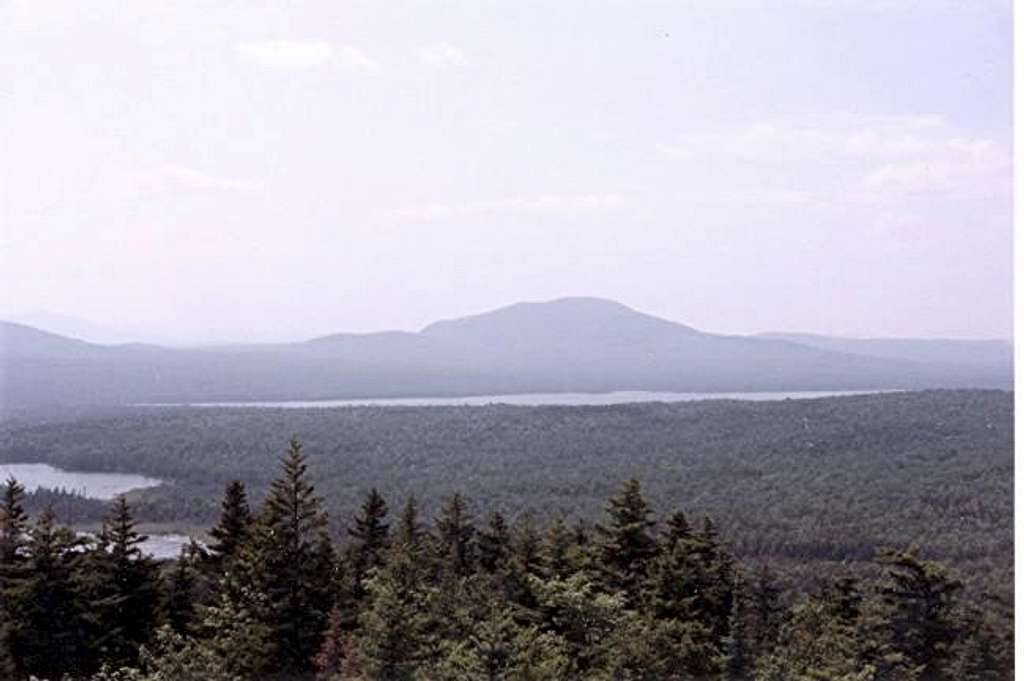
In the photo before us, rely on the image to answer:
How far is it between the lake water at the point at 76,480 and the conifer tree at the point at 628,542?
10849 millimetres

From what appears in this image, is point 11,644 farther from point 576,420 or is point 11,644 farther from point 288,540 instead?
point 576,420

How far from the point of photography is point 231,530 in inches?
380

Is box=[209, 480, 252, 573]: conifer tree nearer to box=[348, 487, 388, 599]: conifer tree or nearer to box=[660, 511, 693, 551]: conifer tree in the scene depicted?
box=[348, 487, 388, 599]: conifer tree

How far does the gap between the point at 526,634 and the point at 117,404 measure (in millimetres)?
19272

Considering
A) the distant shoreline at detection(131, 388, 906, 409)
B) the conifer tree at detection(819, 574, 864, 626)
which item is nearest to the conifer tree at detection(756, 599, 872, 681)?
the conifer tree at detection(819, 574, 864, 626)

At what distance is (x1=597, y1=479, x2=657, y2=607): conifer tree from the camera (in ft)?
27.6

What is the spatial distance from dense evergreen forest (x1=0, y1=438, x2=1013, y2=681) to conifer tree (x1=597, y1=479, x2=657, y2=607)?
0.06 ft

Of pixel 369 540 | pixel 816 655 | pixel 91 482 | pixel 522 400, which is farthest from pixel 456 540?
pixel 522 400

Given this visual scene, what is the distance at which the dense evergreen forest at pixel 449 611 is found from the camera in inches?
237

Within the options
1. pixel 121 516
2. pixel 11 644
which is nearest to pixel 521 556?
pixel 121 516

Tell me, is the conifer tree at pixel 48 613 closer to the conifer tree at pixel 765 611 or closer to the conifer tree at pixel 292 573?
the conifer tree at pixel 292 573

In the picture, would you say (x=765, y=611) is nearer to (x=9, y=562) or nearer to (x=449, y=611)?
(x=449, y=611)

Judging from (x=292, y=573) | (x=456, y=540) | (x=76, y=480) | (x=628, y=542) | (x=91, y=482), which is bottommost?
(x=91, y=482)

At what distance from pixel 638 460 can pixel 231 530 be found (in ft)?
56.7
